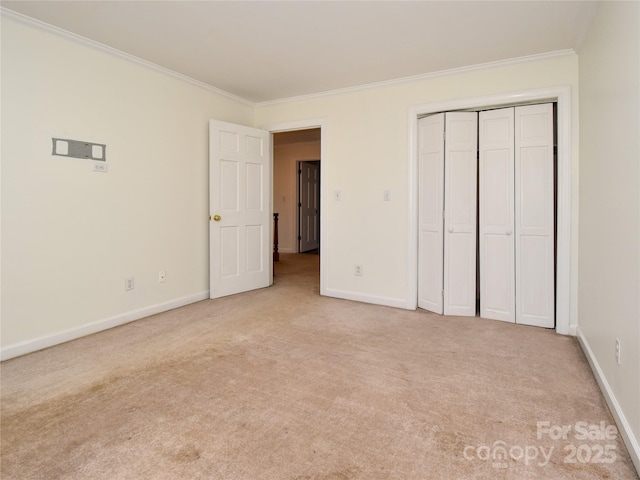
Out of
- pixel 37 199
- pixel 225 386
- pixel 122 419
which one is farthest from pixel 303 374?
pixel 37 199

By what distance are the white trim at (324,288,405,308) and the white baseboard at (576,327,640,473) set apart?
5.59 ft

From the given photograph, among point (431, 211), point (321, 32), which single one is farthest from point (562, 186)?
point (321, 32)

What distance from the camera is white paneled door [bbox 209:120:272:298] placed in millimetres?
4176

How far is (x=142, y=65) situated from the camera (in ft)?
11.2

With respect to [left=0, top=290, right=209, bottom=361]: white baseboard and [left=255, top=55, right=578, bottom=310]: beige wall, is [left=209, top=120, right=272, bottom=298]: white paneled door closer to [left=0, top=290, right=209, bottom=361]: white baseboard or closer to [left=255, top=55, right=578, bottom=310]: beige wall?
[left=0, top=290, right=209, bottom=361]: white baseboard

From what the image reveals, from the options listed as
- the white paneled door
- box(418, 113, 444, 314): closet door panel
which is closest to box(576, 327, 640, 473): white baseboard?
box(418, 113, 444, 314): closet door panel

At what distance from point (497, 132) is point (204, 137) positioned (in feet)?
9.89

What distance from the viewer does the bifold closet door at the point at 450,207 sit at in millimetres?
3537

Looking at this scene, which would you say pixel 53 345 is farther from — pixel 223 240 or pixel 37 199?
pixel 223 240

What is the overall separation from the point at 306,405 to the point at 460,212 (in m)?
2.43

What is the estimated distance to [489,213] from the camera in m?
3.47

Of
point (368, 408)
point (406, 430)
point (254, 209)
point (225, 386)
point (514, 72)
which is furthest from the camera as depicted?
point (254, 209)

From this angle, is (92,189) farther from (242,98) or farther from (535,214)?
(535,214)

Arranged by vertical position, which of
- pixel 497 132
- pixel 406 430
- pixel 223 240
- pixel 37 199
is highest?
pixel 497 132
